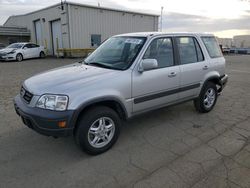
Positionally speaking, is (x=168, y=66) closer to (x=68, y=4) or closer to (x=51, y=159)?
(x=51, y=159)

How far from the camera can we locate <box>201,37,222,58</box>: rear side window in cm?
486

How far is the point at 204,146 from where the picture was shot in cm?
354

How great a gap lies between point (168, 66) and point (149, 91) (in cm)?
67

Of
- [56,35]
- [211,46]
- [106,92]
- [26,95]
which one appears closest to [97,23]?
[56,35]

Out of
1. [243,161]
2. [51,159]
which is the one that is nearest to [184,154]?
[243,161]

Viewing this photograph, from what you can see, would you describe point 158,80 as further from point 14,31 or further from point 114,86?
point 14,31

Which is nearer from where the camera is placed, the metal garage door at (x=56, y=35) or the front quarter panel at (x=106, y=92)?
the front quarter panel at (x=106, y=92)

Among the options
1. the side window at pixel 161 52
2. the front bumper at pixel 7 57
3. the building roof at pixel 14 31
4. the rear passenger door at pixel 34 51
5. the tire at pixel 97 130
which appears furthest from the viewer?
the building roof at pixel 14 31

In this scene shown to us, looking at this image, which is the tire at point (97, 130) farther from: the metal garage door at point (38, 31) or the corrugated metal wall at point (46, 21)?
the metal garage door at point (38, 31)

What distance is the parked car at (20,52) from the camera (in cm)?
1684

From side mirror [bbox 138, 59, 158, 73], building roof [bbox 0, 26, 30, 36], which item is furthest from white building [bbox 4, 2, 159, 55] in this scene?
side mirror [bbox 138, 59, 158, 73]

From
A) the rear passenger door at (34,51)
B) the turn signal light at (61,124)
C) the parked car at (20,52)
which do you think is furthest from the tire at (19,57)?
the turn signal light at (61,124)

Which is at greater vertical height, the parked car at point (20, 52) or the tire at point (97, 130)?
the parked car at point (20, 52)

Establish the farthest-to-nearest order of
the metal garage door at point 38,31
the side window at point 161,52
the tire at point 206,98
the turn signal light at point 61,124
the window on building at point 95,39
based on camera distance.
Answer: the metal garage door at point 38,31, the window on building at point 95,39, the tire at point 206,98, the side window at point 161,52, the turn signal light at point 61,124
